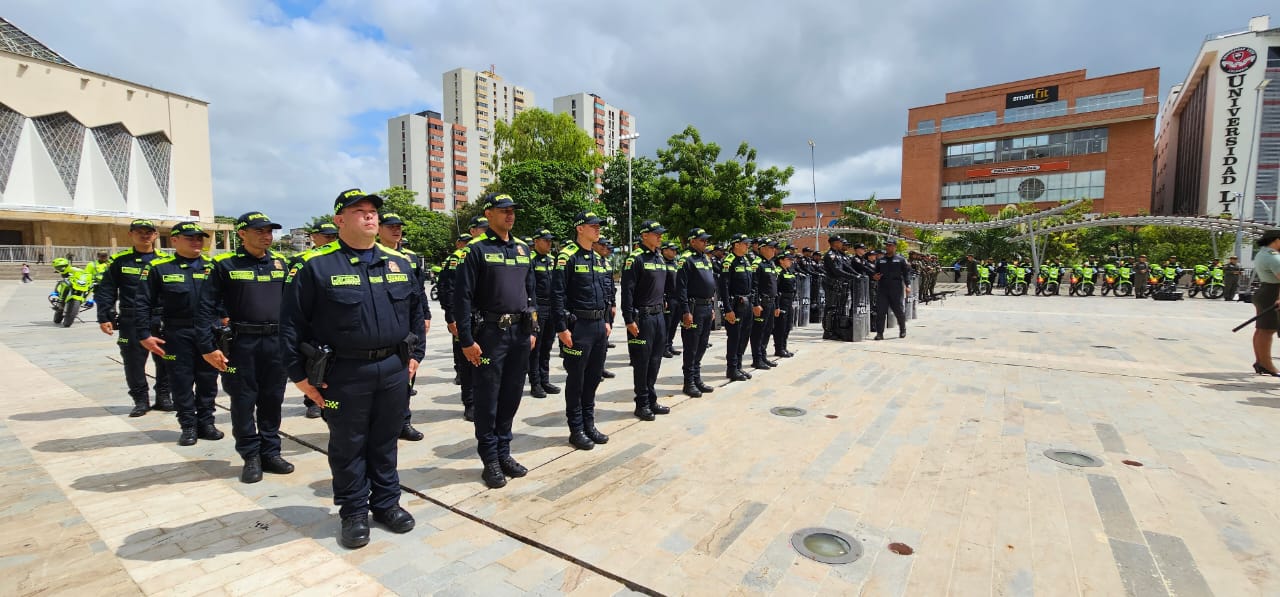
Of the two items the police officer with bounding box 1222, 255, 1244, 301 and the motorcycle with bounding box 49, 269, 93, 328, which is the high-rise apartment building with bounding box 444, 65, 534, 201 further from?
the police officer with bounding box 1222, 255, 1244, 301

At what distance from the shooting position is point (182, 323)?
4633mm

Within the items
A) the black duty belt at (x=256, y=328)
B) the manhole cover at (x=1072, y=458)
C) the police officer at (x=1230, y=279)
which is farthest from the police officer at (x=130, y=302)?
the police officer at (x=1230, y=279)

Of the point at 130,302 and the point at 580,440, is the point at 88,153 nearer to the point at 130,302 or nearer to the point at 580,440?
the point at 130,302

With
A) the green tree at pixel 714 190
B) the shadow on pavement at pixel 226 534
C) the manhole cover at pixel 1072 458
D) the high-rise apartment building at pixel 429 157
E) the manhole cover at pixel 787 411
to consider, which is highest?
the high-rise apartment building at pixel 429 157

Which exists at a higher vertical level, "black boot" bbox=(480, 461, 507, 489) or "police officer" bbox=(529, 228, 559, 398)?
"police officer" bbox=(529, 228, 559, 398)

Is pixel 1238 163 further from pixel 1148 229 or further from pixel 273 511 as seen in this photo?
pixel 273 511

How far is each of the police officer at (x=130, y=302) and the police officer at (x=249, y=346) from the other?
6.16 ft

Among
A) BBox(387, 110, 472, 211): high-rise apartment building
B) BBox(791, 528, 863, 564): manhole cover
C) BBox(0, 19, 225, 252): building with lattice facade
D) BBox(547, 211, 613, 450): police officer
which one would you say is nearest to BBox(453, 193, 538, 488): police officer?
BBox(547, 211, 613, 450): police officer

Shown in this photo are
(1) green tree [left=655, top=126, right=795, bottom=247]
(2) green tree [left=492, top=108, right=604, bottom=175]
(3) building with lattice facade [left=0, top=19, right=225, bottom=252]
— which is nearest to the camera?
(1) green tree [left=655, top=126, right=795, bottom=247]

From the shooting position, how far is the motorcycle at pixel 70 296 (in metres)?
12.8

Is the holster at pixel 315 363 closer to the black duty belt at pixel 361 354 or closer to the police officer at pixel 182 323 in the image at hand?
the black duty belt at pixel 361 354

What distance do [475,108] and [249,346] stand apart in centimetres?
11367

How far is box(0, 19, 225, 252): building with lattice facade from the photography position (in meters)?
40.1

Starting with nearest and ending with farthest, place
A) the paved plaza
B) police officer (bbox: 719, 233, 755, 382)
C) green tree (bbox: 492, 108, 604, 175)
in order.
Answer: the paved plaza < police officer (bbox: 719, 233, 755, 382) < green tree (bbox: 492, 108, 604, 175)
